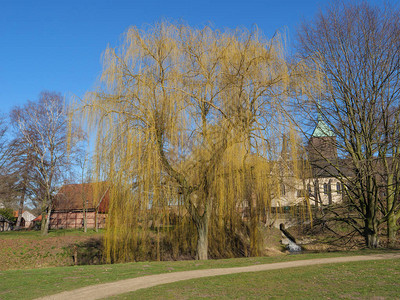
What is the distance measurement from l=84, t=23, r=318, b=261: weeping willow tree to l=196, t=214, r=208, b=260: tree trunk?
40 millimetres

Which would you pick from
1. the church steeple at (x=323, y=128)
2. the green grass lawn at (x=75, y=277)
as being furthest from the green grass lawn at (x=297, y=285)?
the church steeple at (x=323, y=128)

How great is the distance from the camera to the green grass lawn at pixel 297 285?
608 cm

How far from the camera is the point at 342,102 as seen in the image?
1462 centimetres

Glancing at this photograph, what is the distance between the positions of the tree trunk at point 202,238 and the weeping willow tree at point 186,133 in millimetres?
40

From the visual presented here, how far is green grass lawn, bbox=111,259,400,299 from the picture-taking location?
19.9 ft

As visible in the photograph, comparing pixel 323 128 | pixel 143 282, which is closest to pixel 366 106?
pixel 323 128

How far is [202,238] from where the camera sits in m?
12.4

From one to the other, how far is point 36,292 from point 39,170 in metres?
18.2

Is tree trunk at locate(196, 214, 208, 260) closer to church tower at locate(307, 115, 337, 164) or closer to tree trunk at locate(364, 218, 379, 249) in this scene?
church tower at locate(307, 115, 337, 164)

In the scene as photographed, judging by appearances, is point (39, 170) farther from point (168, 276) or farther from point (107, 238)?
point (168, 276)

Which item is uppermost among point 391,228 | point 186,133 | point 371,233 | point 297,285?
point 186,133

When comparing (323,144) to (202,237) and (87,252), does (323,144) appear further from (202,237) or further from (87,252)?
(87,252)

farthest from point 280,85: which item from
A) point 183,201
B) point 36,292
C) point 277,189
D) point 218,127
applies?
point 36,292

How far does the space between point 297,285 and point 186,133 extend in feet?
20.0
